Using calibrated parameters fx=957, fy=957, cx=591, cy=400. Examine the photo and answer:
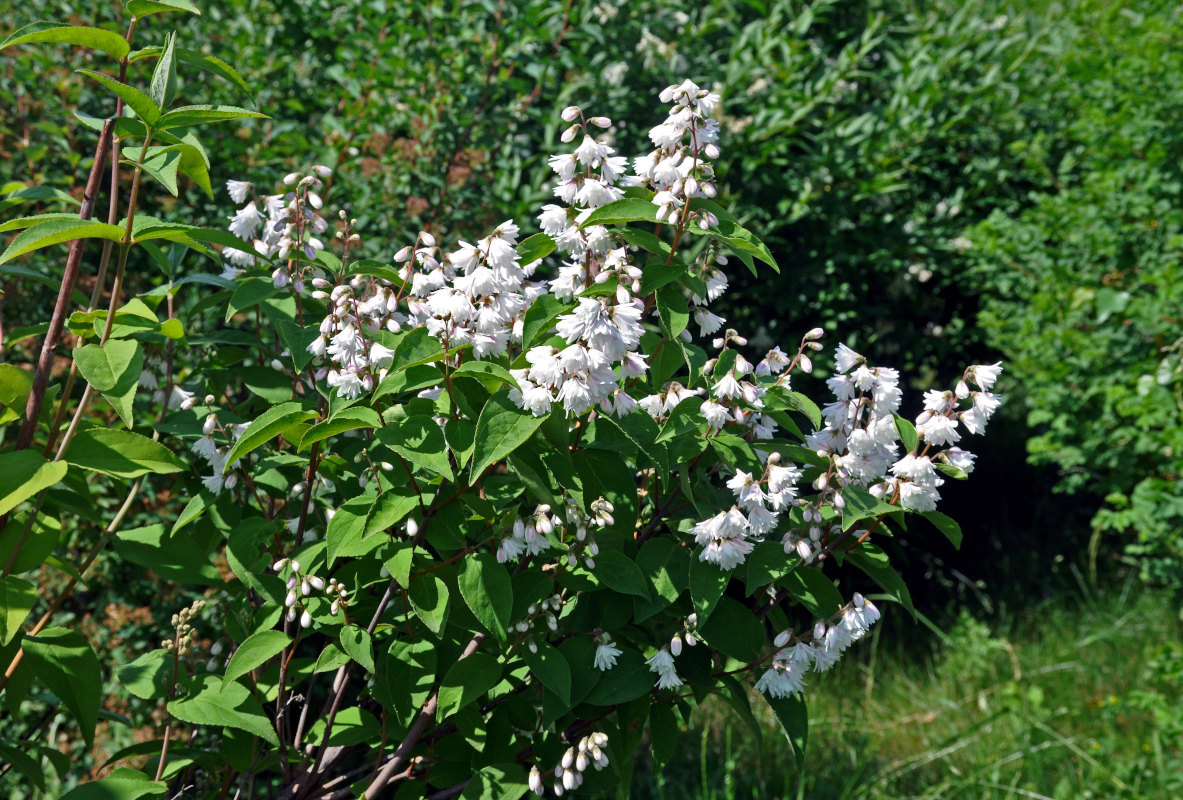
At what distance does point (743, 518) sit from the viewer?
1451mm

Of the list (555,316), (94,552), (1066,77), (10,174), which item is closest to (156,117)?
(555,316)

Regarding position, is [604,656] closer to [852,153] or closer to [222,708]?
[222,708]

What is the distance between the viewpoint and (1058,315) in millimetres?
4684

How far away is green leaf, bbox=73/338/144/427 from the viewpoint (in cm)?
138

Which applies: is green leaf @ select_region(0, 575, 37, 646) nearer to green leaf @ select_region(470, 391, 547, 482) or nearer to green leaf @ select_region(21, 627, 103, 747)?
green leaf @ select_region(21, 627, 103, 747)

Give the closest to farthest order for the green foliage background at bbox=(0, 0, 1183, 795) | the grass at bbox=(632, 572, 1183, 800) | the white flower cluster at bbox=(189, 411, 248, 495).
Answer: the white flower cluster at bbox=(189, 411, 248, 495) < the green foliage background at bbox=(0, 0, 1183, 795) < the grass at bbox=(632, 572, 1183, 800)

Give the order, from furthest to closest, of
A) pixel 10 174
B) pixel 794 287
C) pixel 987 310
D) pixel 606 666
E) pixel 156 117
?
pixel 987 310, pixel 794 287, pixel 10 174, pixel 606 666, pixel 156 117

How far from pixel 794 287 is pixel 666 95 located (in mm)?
2943

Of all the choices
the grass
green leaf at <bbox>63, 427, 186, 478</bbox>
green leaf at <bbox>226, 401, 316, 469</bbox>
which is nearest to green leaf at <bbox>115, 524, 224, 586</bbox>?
green leaf at <bbox>63, 427, 186, 478</bbox>

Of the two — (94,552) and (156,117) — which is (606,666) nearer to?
(94,552)

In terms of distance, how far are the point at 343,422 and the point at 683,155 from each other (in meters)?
0.69

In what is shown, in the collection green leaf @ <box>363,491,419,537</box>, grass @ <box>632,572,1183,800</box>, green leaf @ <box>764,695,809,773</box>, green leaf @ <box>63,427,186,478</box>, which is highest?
green leaf @ <box>363,491,419,537</box>

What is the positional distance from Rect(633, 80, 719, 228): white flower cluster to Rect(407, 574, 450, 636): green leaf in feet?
2.23

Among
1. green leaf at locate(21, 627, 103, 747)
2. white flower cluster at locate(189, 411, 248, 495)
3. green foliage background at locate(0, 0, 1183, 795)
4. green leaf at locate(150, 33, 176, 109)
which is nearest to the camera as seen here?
green leaf at locate(150, 33, 176, 109)
